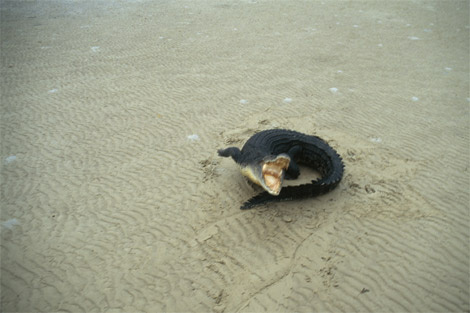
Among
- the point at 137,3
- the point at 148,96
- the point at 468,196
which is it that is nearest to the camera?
the point at 468,196

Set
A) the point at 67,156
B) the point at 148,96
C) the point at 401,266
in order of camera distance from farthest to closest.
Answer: the point at 148,96 < the point at 67,156 < the point at 401,266

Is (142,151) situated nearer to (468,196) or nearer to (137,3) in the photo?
(468,196)

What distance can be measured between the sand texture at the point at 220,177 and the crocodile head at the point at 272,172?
0.55m

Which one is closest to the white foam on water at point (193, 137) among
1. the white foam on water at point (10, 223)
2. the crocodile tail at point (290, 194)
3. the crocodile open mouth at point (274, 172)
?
the crocodile tail at point (290, 194)

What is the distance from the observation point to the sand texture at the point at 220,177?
3.09 m

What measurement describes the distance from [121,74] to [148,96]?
148 centimetres

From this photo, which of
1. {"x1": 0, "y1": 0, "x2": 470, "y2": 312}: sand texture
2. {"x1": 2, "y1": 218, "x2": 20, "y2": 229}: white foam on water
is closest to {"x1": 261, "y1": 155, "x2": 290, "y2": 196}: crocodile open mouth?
{"x1": 0, "y1": 0, "x2": 470, "y2": 312}: sand texture

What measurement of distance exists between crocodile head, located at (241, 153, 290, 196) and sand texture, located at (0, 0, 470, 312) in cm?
55

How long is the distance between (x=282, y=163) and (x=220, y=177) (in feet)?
4.34

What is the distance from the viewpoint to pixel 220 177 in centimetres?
446

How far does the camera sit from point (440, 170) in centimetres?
462

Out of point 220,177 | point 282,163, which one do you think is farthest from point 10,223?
point 282,163

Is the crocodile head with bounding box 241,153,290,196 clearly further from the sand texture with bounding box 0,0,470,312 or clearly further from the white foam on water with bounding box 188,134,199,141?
the white foam on water with bounding box 188,134,199,141

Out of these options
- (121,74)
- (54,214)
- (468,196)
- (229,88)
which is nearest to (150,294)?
(54,214)
